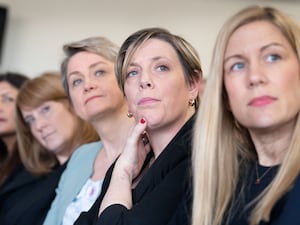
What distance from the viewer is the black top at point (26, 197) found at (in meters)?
1.94

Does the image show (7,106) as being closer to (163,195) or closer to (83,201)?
A: (83,201)

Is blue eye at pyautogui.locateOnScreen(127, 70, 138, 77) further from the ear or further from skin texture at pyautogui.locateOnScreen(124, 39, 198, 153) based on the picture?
the ear

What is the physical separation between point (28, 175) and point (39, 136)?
0.61 ft

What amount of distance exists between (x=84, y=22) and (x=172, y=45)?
175 cm

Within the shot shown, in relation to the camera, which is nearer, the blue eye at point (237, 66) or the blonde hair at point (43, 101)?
the blue eye at point (237, 66)

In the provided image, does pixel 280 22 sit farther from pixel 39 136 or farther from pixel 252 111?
pixel 39 136

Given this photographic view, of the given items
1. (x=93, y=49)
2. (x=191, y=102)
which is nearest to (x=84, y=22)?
(x=93, y=49)

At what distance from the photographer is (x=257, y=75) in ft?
3.21

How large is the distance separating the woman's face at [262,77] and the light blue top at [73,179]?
0.80 meters

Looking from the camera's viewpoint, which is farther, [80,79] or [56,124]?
[56,124]

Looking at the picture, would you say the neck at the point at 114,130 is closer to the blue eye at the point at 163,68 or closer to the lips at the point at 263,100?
the blue eye at the point at 163,68

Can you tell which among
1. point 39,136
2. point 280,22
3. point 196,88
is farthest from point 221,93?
point 39,136

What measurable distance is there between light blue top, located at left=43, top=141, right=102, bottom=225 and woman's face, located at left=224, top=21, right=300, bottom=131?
0.80 meters

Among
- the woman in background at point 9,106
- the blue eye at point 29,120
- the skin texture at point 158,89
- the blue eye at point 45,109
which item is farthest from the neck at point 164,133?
the woman in background at point 9,106
